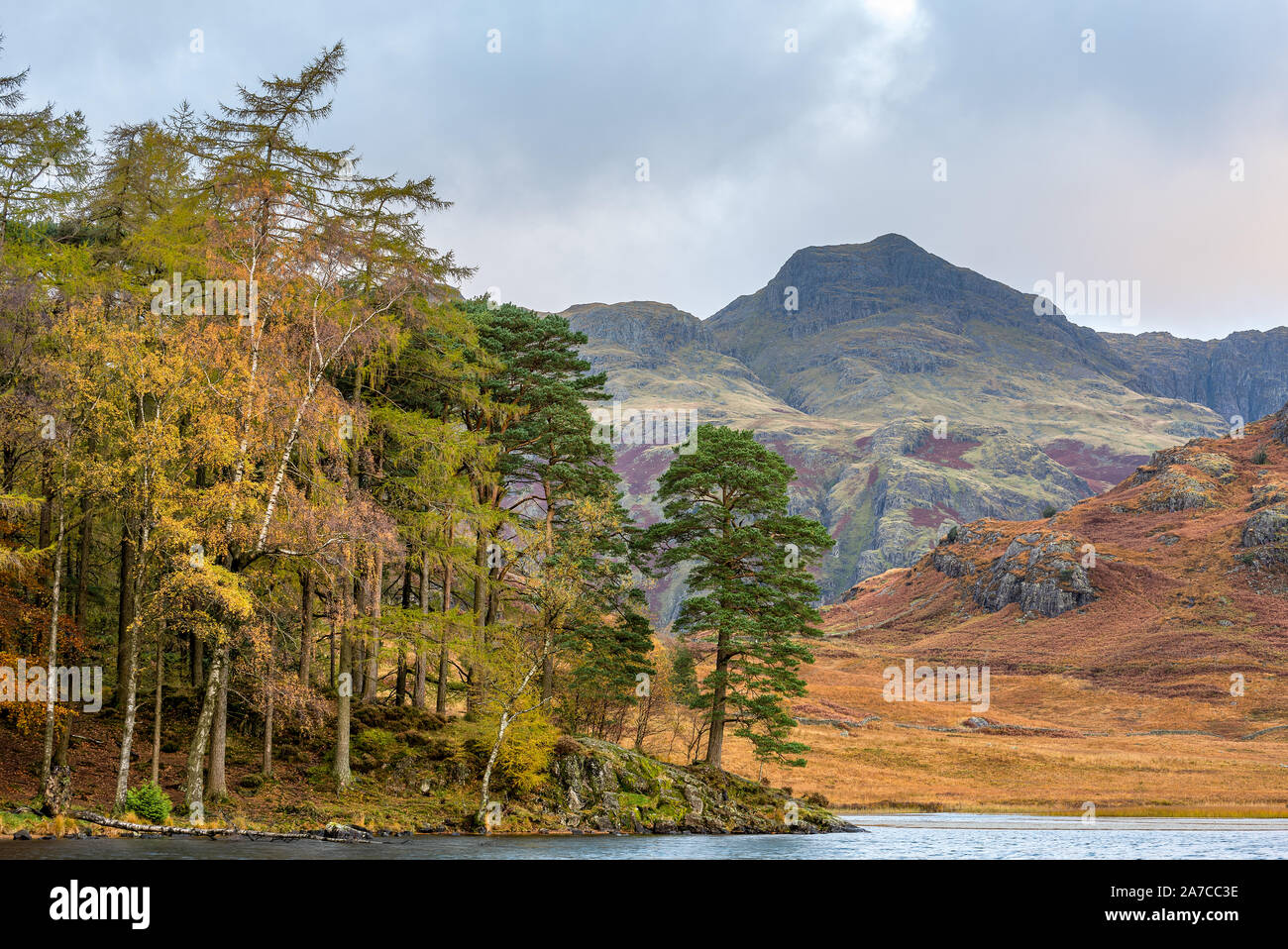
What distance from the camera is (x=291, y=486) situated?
1188 inches

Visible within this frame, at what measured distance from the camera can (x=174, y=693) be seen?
1513 inches

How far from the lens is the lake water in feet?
78.4

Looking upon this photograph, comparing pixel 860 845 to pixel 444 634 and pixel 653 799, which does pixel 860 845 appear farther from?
pixel 444 634

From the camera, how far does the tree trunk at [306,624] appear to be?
3427cm

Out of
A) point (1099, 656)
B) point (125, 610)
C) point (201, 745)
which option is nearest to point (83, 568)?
point (125, 610)

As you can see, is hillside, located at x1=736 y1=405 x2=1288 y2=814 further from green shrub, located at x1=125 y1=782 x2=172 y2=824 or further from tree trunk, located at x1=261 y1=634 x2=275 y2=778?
green shrub, located at x1=125 y1=782 x2=172 y2=824

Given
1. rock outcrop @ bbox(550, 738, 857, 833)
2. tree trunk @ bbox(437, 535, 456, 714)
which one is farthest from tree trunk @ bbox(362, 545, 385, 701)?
rock outcrop @ bbox(550, 738, 857, 833)

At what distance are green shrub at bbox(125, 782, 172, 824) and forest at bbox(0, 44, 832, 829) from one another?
0.15 m

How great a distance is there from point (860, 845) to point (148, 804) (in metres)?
27.3
